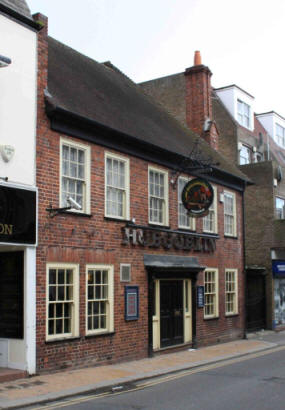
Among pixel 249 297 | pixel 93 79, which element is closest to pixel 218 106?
pixel 249 297

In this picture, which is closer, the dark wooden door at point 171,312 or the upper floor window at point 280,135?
the dark wooden door at point 171,312

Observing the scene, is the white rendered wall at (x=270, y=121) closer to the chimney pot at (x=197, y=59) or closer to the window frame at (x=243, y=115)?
the window frame at (x=243, y=115)

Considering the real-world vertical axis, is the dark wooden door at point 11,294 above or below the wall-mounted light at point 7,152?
below

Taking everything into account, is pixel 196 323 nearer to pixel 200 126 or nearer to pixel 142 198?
pixel 142 198

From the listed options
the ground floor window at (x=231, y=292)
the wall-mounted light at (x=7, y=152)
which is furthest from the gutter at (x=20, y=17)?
the ground floor window at (x=231, y=292)

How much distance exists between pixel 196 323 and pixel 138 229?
15.1 feet

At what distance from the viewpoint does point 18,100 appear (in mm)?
12383

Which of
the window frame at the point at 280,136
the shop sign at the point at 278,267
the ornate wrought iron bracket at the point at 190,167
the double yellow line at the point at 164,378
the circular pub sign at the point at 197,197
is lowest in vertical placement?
the double yellow line at the point at 164,378

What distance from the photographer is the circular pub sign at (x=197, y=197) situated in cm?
1644

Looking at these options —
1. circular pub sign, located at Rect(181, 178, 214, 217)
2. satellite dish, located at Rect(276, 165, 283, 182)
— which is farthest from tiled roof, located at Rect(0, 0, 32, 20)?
satellite dish, located at Rect(276, 165, 283, 182)

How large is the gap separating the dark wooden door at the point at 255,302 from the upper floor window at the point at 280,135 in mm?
11410

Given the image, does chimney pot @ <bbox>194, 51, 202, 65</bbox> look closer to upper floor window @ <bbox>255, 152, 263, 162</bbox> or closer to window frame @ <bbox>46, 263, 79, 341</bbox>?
upper floor window @ <bbox>255, 152, 263, 162</bbox>

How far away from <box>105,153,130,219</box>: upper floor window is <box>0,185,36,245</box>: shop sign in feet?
9.52

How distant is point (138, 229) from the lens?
15766 mm
